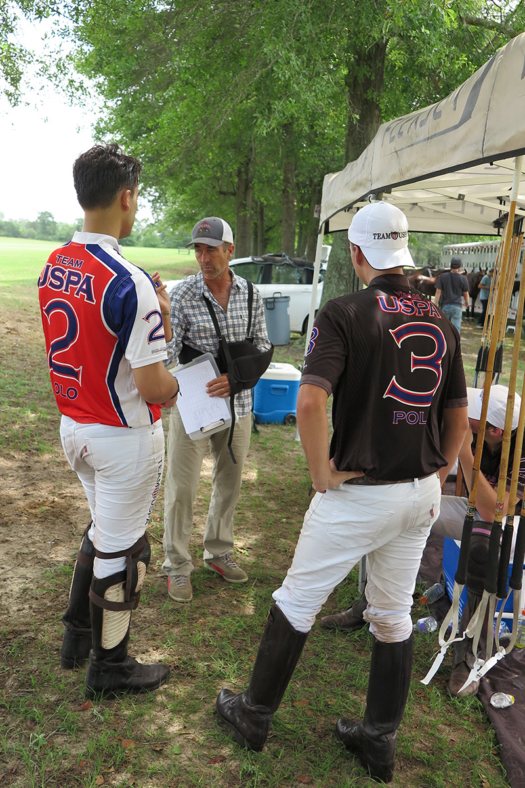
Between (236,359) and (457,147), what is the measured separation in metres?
1.63

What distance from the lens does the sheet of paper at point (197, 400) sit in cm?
338

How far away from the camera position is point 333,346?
196 centimetres

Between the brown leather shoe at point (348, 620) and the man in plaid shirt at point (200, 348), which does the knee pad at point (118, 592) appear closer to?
the man in plaid shirt at point (200, 348)

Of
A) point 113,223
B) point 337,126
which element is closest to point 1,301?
point 337,126

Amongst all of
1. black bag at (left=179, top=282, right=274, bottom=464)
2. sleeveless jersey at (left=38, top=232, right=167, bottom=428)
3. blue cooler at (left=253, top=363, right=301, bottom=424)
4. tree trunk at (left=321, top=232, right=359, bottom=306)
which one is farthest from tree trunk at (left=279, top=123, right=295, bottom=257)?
sleeveless jersey at (left=38, top=232, right=167, bottom=428)

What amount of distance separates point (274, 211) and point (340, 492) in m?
26.5

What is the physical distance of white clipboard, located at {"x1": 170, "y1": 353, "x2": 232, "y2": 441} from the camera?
338 centimetres

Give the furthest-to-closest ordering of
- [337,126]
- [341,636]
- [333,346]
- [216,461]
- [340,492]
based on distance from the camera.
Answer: [337,126] → [216,461] → [341,636] → [340,492] → [333,346]

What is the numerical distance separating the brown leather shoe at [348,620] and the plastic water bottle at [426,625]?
29 centimetres

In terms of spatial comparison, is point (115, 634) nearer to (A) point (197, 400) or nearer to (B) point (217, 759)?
(B) point (217, 759)

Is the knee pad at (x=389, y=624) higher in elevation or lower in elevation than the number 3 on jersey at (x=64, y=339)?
lower

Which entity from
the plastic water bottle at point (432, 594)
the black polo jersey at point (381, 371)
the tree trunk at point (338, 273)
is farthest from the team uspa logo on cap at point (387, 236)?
the tree trunk at point (338, 273)

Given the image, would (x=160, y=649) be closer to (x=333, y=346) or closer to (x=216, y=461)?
(x=216, y=461)

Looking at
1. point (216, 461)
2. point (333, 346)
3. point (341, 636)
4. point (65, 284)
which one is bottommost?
point (341, 636)
